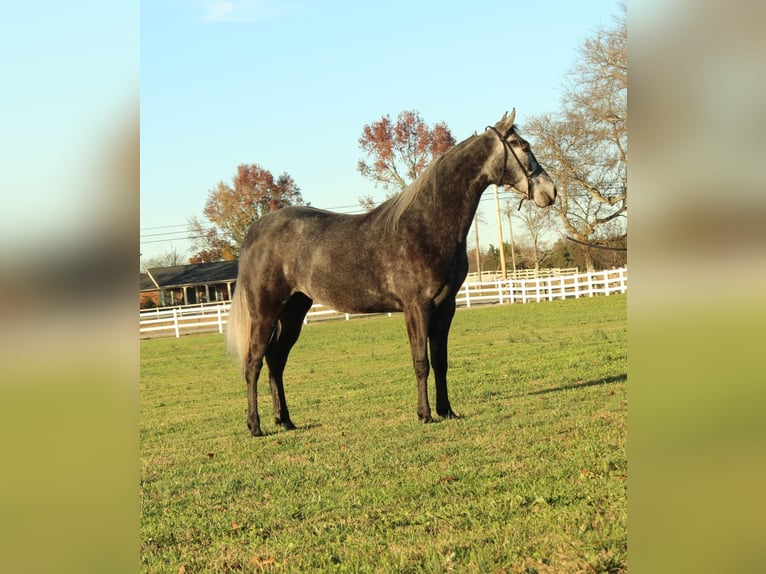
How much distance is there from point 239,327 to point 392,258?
5.64 feet

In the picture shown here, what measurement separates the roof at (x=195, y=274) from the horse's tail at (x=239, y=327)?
118 feet

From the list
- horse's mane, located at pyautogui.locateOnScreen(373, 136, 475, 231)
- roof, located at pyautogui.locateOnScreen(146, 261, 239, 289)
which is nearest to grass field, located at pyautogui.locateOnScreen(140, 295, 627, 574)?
horse's mane, located at pyautogui.locateOnScreen(373, 136, 475, 231)

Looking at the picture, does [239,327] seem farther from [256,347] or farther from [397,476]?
[397,476]

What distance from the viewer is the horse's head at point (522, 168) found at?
21.7ft

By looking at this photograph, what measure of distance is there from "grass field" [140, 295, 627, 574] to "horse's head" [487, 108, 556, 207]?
1869 millimetres

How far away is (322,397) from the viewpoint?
8.88 meters

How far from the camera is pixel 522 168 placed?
6.64 metres

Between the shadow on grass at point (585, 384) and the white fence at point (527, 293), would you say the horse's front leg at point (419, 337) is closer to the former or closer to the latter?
the shadow on grass at point (585, 384)
